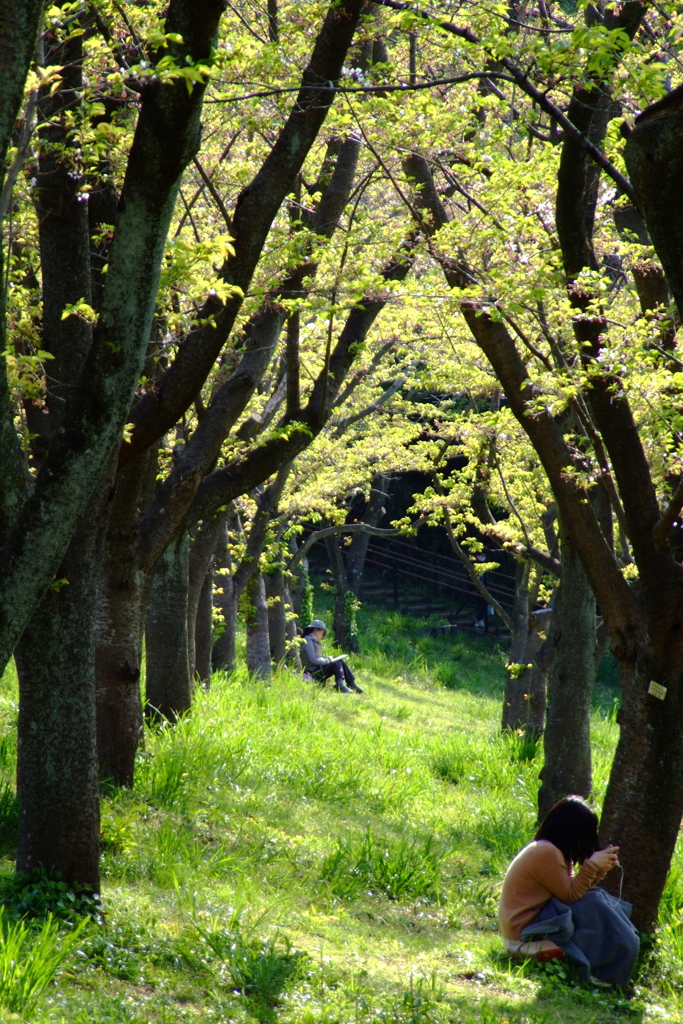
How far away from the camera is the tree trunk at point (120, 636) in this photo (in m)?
5.36

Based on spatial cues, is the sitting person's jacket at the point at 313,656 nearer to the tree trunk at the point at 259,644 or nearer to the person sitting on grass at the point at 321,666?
the person sitting on grass at the point at 321,666

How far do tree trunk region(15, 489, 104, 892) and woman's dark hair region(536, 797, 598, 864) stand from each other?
232 cm

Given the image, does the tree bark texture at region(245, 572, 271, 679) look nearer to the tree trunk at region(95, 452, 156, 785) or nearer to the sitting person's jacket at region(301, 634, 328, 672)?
the sitting person's jacket at region(301, 634, 328, 672)

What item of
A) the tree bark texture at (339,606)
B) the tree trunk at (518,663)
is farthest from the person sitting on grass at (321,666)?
the tree bark texture at (339,606)

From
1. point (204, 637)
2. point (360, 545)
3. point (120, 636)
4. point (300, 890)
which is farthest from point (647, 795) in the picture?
point (360, 545)

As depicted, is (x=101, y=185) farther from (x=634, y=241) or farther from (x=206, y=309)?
(x=634, y=241)

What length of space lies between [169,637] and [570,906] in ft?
11.1

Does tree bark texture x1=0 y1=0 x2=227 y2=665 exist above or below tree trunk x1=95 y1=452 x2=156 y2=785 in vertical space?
above

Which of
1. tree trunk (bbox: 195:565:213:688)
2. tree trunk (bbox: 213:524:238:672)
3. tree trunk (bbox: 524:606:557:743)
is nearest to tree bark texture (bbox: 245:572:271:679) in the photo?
tree trunk (bbox: 213:524:238:672)

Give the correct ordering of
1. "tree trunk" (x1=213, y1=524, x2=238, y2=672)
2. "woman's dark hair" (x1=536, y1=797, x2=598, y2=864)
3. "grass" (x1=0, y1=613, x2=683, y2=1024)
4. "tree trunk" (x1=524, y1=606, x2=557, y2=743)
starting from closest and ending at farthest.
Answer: "grass" (x1=0, y1=613, x2=683, y2=1024) → "woman's dark hair" (x1=536, y1=797, x2=598, y2=864) → "tree trunk" (x1=524, y1=606, x2=557, y2=743) → "tree trunk" (x1=213, y1=524, x2=238, y2=672)

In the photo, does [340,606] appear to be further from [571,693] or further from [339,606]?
[571,693]

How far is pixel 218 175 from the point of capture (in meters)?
6.60

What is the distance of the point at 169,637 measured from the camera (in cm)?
690

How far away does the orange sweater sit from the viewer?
476 cm
